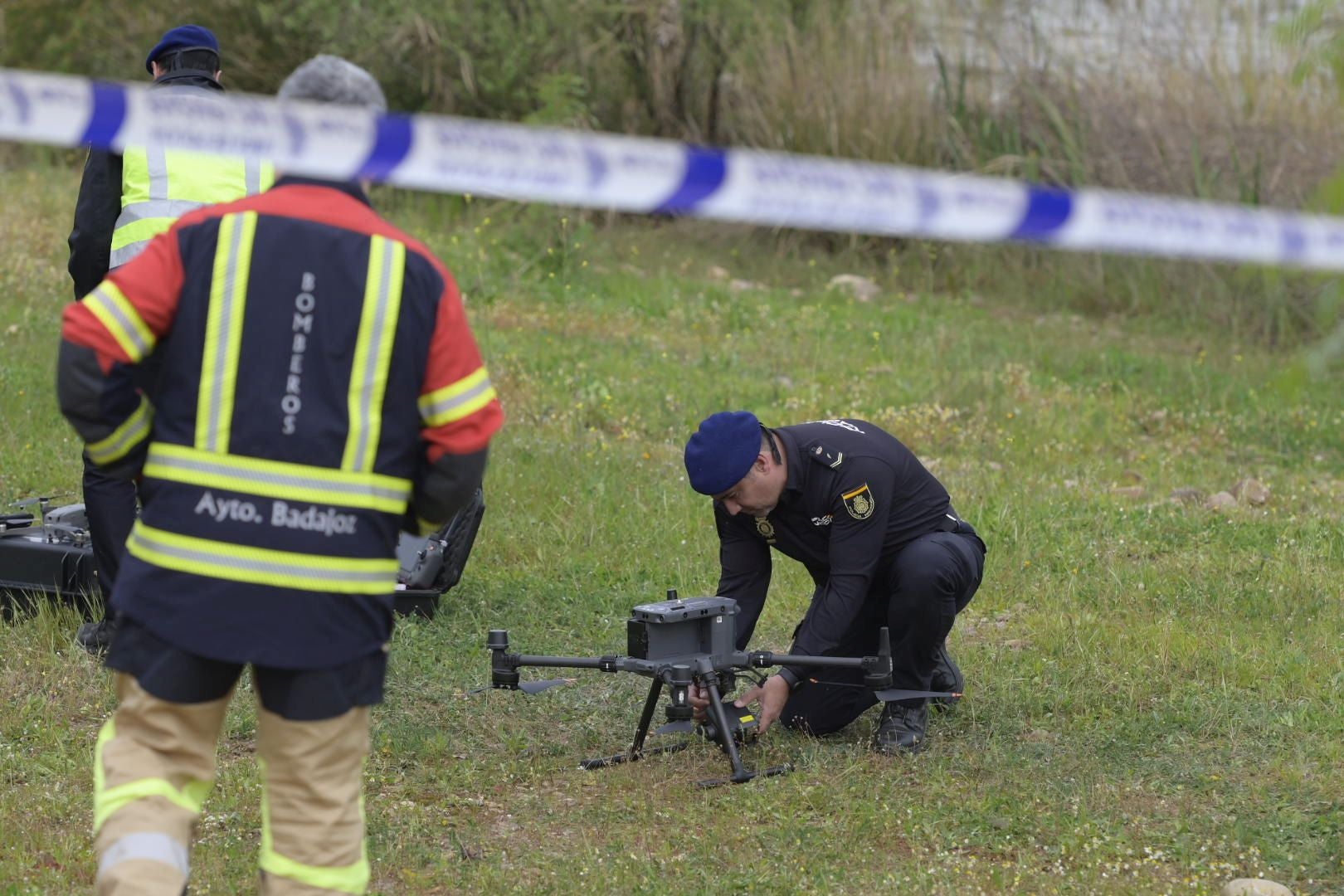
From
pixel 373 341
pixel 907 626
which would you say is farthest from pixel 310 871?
pixel 907 626

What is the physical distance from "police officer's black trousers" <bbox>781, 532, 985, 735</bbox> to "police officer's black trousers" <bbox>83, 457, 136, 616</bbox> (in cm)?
224

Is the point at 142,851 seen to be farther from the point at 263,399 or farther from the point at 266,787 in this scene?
the point at 263,399

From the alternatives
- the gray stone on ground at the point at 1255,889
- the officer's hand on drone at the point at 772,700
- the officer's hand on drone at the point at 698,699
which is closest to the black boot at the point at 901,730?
the officer's hand on drone at the point at 772,700

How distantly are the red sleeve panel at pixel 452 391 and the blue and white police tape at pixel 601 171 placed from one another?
11.9 inches

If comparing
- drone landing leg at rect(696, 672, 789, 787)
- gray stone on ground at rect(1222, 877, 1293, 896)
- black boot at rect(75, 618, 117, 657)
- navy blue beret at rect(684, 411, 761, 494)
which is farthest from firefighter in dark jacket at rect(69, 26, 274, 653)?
gray stone on ground at rect(1222, 877, 1293, 896)

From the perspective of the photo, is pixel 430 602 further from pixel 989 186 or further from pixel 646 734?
pixel 989 186

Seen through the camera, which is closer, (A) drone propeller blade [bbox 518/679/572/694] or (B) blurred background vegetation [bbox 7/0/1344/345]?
(A) drone propeller blade [bbox 518/679/572/694]

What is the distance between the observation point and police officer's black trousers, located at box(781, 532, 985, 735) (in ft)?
16.7

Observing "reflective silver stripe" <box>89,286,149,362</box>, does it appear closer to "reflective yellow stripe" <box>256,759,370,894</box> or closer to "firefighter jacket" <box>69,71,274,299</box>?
"reflective yellow stripe" <box>256,759,370,894</box>

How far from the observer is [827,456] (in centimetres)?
505

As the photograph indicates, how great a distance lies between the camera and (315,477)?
10.1 feet

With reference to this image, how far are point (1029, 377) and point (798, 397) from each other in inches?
66.6

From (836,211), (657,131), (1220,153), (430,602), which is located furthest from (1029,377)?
(836,211)

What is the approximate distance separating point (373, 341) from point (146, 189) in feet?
8.11
